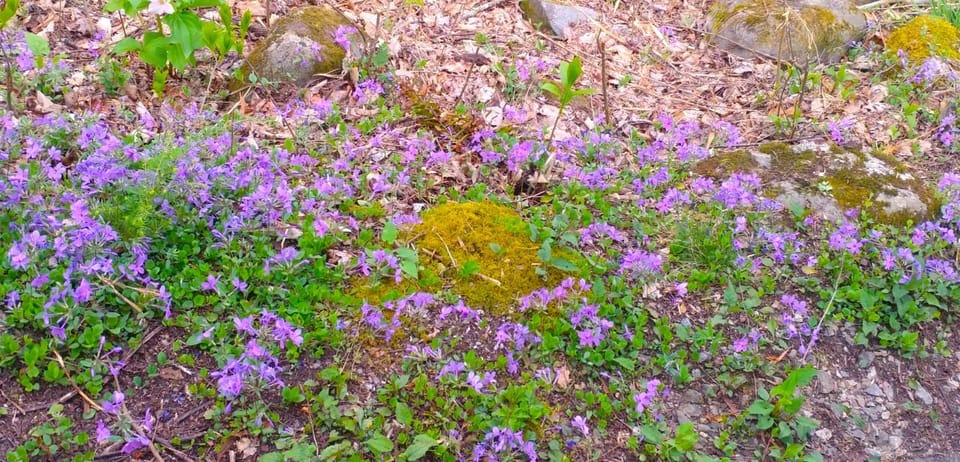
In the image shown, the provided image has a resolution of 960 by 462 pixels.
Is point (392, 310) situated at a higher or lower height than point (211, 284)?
lower

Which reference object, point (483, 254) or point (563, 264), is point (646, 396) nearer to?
point (563, 264)

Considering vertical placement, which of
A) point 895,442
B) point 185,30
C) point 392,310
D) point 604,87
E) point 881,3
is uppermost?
point 185,30

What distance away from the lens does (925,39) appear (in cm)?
592

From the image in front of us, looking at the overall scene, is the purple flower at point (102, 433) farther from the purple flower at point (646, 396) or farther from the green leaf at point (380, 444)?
the purple flower at point (646, 396)

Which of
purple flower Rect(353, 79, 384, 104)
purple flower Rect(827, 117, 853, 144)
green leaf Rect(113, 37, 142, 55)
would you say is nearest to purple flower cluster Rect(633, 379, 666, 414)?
purple flower Rect(353, 79, 384, 104)

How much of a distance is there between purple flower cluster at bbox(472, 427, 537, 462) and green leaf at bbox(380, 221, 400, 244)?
1023 millimetres

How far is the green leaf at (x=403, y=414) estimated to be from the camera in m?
2.70

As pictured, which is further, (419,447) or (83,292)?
(83,292)

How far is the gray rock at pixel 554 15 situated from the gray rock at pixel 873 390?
3576 millimetres

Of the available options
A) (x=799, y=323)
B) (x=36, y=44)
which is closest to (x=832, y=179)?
(x=799, y=323)

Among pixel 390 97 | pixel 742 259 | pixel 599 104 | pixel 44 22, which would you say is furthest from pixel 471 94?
pixel 44 22

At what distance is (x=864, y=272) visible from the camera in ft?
12.0

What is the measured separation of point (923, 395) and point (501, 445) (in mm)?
1979

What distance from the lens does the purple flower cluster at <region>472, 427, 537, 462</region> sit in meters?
2.65
